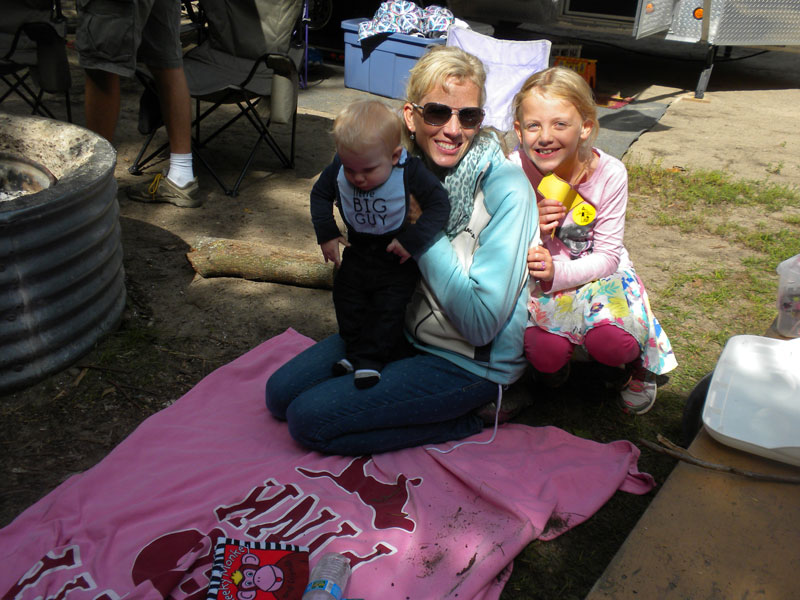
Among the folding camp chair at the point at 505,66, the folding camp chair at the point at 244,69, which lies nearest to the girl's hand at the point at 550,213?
the folding camp chair at the point at 244,69

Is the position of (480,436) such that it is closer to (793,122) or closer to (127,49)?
(127,49)

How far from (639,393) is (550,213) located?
0.82 m

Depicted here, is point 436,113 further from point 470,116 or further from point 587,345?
point 587,345

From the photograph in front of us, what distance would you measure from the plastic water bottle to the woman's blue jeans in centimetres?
46

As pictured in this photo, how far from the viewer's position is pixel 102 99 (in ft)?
12.5

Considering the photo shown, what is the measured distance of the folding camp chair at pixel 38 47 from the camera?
149 inches

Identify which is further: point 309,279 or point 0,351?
point 309,279

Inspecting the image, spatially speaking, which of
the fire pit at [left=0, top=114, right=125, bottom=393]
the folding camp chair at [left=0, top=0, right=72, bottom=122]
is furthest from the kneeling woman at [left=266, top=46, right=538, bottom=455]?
the folding camp chair at [left=0, top=0, right=72, bottom=122]

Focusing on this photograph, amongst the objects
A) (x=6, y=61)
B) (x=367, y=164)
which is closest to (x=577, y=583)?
(x=367, y=164)

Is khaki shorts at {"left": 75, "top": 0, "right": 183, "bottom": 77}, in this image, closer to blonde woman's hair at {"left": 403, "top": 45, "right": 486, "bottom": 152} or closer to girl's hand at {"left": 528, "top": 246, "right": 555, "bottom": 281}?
blonde woman's hair at {"left": 403, "top": 45, "right": 486, "bottom": 152}

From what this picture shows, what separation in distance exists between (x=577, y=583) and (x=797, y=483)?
0.66 metres

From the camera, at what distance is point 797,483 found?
172 centimetres

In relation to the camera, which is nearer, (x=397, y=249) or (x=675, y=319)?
(x=397, y=249)

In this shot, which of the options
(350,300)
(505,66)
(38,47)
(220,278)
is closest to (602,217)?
(350,300)
